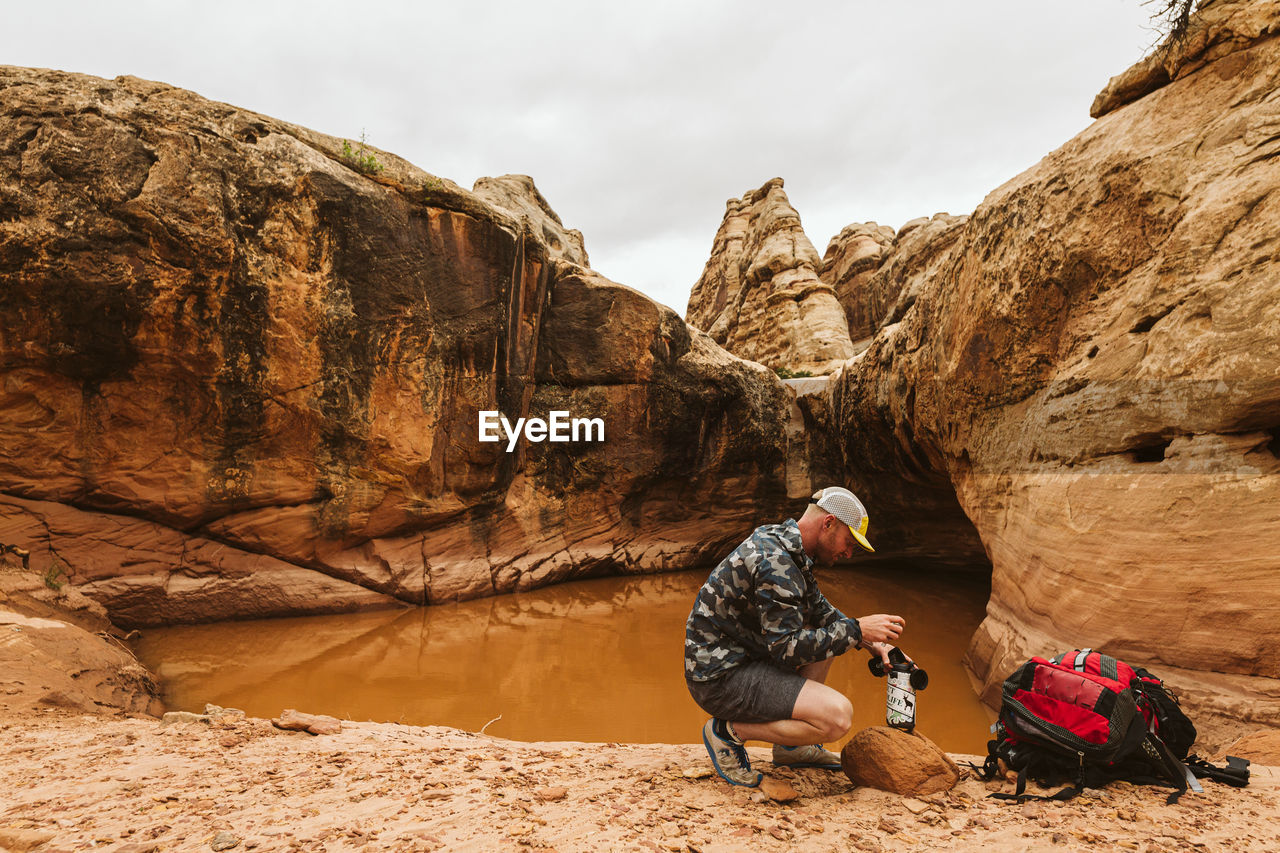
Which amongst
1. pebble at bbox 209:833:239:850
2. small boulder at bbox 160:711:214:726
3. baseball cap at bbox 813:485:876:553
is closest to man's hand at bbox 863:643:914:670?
baseball cap at bbox 813:485:876:553

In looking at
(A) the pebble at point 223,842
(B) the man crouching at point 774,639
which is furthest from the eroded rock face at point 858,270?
(A) the pebble at point 223,842

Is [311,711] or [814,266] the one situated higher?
[814,266]

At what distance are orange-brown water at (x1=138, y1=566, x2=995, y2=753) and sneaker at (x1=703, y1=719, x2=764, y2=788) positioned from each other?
87.2 inches

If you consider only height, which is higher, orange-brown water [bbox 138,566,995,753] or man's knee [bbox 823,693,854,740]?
man's knee [bbox 823,693,854,740]

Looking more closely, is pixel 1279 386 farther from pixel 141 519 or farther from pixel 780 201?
pixel 780 201

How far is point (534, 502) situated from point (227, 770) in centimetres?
723

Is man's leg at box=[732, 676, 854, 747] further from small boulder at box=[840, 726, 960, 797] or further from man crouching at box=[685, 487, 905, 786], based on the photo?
small boulder at box=[840, 726, 960, 797]

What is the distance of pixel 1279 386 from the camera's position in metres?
3.92

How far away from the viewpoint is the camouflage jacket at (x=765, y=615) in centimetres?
258

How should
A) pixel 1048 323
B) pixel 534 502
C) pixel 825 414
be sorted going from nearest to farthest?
pixel 1048 323 → pixel 534 502 → pixel 825 414

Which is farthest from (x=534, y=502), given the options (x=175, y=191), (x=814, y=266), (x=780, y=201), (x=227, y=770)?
(x=780, y=201)

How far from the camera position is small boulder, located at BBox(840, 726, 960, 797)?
Result: 106 inches

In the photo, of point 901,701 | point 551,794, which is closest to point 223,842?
point 551,794

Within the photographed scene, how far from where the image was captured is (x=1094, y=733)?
2.75 metres
